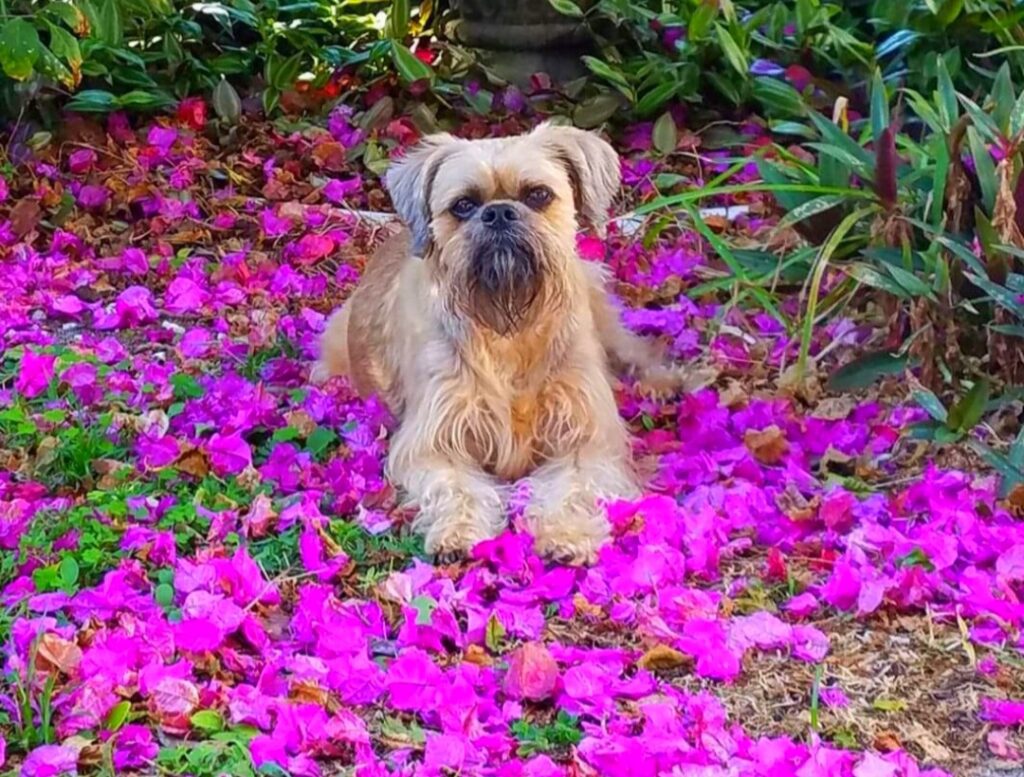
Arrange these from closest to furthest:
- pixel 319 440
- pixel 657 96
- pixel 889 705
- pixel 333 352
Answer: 1. pixel 889 705
2. pixel 319 440
3. pixel 333 352
4. pixel 657 96

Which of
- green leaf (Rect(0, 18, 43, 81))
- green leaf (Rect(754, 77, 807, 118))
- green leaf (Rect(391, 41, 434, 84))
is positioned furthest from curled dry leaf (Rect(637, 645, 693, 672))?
green leaf (Rect(391, 41, 434, 84))

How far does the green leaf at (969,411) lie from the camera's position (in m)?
4.10

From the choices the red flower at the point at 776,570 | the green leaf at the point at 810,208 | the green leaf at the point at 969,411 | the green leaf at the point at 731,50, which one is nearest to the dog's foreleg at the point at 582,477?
the red flower at the point at 776,570

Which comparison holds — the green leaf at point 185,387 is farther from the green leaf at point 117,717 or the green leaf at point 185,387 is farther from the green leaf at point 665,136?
the green leaf at point 665,136

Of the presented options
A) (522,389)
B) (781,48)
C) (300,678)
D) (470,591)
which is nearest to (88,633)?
(300,678)

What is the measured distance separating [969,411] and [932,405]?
0.09 meters

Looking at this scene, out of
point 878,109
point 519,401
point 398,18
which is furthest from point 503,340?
point 398,18

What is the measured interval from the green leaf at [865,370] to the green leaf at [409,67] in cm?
357

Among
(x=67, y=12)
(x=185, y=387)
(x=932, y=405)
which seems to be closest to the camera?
Answer: (x=932, y=405)

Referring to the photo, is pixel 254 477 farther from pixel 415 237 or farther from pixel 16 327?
pixel 16 327

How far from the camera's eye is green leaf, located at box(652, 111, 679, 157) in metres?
7.06

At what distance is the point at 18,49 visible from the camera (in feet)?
19.2

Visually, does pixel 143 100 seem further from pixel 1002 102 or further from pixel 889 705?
pixel 889 705

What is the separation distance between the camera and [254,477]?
441cm
